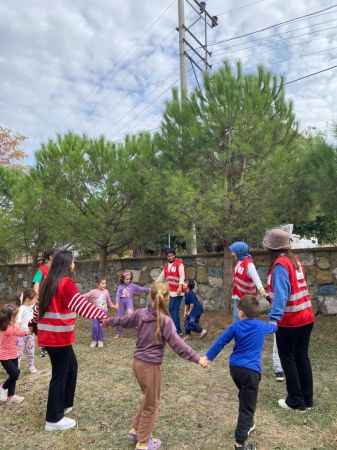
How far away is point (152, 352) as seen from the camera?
8.93 feet

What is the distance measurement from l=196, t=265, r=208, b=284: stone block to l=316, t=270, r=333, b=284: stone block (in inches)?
90.1

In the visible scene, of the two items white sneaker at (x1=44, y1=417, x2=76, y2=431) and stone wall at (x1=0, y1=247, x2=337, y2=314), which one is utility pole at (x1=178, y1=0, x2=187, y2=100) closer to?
stone wall at (x1=0, y1=247, x2=337, y2=314)

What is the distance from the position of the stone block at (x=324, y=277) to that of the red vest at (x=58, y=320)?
17.7 ft

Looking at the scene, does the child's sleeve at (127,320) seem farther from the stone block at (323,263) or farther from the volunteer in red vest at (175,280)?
the stone block at (323,263)

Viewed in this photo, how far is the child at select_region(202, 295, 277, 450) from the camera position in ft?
Answer: 8.87

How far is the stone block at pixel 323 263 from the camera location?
703cm

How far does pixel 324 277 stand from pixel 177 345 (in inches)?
205

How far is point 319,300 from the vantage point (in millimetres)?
6992

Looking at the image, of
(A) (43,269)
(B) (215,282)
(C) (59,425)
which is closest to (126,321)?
(C) (59,425)

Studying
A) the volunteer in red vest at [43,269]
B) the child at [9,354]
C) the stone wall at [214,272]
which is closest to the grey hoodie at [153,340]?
the child at [9,354]

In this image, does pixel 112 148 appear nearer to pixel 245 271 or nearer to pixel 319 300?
pixel 245 271

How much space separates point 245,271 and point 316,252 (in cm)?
286

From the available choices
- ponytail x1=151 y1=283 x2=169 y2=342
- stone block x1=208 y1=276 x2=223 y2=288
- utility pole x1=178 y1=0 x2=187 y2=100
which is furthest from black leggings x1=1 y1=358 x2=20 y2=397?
utility pole x1=178 y1=0 x2=187 y2=100

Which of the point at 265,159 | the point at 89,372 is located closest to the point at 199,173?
the point at 265,159
